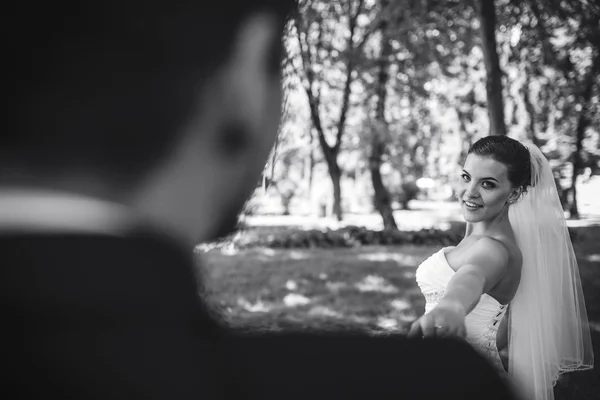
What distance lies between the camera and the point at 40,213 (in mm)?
516

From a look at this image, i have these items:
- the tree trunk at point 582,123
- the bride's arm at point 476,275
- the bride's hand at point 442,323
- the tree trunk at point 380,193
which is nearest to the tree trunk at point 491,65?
the tree trunk at point 582,123

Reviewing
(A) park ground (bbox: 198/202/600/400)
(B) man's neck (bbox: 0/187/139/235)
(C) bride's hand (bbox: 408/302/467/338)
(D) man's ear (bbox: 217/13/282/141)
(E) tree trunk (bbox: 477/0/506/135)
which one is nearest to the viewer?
(B) man's neck (bbox: 0/187/139/235)

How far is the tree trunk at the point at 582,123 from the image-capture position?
284 inches

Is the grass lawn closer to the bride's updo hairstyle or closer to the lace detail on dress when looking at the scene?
the lace detail on dress

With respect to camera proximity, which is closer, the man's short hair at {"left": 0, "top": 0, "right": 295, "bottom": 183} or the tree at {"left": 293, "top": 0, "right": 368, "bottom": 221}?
the man's short hair at {"left": 0, "top": 0, "right": 295, "bottom": 183}

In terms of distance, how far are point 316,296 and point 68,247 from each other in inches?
242

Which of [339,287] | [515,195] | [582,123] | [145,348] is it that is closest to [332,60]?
[582,123]

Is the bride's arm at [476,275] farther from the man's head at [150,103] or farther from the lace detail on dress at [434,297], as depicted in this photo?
the man's head at [150,103]

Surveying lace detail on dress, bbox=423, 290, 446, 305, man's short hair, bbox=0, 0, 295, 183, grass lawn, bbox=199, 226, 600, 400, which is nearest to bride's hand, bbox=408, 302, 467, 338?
man's short hair, bbox=0, 0, 295, 183

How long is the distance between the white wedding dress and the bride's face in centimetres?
28

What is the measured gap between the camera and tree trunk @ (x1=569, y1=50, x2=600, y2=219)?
23.6 feet

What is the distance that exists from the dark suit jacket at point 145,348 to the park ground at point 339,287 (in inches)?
122

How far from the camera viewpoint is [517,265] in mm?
2092

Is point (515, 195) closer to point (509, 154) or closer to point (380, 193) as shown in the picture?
point (509, 154)
